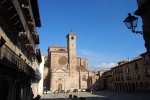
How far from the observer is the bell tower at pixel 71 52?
61.4m

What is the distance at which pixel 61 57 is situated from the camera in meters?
63.7

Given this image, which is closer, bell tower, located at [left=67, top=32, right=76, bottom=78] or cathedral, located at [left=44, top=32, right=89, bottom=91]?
cathedral, located at [left=44, top=32, right=89, bottom=91]

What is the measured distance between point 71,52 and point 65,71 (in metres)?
8.22

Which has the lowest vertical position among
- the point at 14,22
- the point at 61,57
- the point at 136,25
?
the point at 136,25

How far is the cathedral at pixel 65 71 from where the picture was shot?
2244 inches

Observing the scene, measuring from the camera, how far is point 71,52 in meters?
63.1

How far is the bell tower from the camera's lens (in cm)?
6136

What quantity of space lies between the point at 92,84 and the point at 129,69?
25.4 metres

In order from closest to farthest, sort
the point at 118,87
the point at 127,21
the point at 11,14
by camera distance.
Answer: the point at 127,21
the point at 11,14
the point at 118,87

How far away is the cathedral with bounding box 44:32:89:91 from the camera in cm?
5700

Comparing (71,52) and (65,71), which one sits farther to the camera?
(71,52)

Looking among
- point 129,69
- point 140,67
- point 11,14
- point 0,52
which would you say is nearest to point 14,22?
point 11,14

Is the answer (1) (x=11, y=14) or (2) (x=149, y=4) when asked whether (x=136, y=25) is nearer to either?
(2) (x=149, y=4)

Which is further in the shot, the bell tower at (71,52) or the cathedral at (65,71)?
the bell tower at (71,52)
